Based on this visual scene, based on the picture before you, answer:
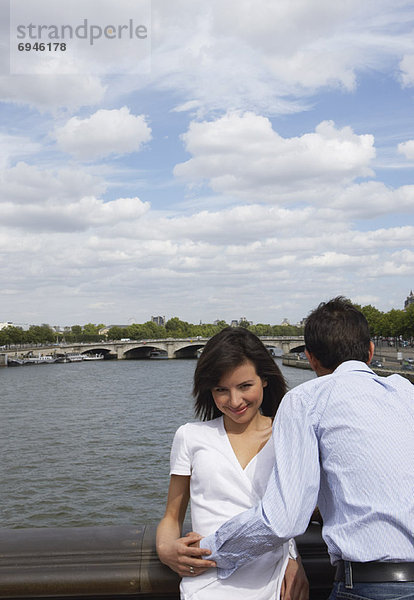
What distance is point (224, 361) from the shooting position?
1.88 metres

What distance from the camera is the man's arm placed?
1.44 m

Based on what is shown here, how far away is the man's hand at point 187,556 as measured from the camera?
1.67m

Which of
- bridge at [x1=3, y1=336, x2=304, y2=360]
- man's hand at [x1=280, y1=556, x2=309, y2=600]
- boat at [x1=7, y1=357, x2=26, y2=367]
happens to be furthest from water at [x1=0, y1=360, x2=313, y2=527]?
bridge at [x1=3, y1=336, x2=304, y2=360]

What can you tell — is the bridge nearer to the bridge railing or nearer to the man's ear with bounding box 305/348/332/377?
the bridge railing

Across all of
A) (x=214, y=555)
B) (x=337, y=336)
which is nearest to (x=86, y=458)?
(x=214, y=555)

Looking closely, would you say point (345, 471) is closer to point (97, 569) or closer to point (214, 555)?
point (214, 555)

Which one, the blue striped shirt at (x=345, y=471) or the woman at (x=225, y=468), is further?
the woman at (x=225, y=468)

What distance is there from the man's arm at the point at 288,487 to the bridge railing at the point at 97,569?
1.95ft

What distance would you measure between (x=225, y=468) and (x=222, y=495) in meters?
0.08

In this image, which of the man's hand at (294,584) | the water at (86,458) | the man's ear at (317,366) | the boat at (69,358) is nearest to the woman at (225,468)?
the man's hand at (294,584)

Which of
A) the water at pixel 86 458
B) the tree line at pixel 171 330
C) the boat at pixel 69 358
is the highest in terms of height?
the tree line at pixel 171 330

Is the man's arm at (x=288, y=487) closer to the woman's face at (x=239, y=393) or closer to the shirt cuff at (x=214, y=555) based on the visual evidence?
the shirt cuff at (x=214, y=555)

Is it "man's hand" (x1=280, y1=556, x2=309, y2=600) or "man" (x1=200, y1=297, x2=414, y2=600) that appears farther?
"man's hand" (x1=280, y1=556, x2=309, y2=600)

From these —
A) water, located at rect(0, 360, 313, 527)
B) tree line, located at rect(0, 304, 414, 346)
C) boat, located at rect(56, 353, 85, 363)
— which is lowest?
boat, located at rect(56, 353, 85, 363)
